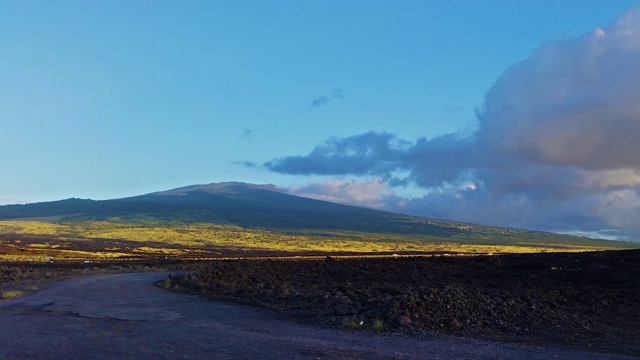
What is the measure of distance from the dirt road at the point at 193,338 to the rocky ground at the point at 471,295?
1632mm

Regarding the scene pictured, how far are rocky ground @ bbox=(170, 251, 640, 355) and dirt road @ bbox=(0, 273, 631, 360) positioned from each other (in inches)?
64.2

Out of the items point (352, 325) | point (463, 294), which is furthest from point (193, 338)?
point (463, 294)

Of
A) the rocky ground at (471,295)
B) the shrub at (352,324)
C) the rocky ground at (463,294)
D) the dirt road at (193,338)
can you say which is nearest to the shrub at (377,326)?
the rocky ground at (463,294)

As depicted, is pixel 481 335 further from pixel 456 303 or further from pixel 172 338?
pixel 172 338

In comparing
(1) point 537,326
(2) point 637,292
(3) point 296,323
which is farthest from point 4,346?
(2) point 637,292

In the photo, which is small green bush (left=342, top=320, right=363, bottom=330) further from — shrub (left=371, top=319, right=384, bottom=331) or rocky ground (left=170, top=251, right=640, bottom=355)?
shrub (left=371, top=319, right=384, bottom=331)

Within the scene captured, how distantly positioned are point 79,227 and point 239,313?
195m

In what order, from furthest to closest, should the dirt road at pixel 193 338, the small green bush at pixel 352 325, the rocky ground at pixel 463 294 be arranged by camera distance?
1. the rocky ground at pixel 463 294
2. the small green bush at pixel 352 325
3. the dirt road at pixel 193 338

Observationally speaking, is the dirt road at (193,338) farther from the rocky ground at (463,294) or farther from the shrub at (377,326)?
the rocky ground at (463,294)

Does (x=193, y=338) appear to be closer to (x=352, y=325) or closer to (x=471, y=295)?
(x=352, y=325)

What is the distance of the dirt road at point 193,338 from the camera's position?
40.3ft

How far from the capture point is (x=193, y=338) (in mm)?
14219

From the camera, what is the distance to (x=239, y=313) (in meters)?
19.8

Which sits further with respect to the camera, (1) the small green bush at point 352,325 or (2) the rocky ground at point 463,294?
(2) the rocky ground at point 463,294
